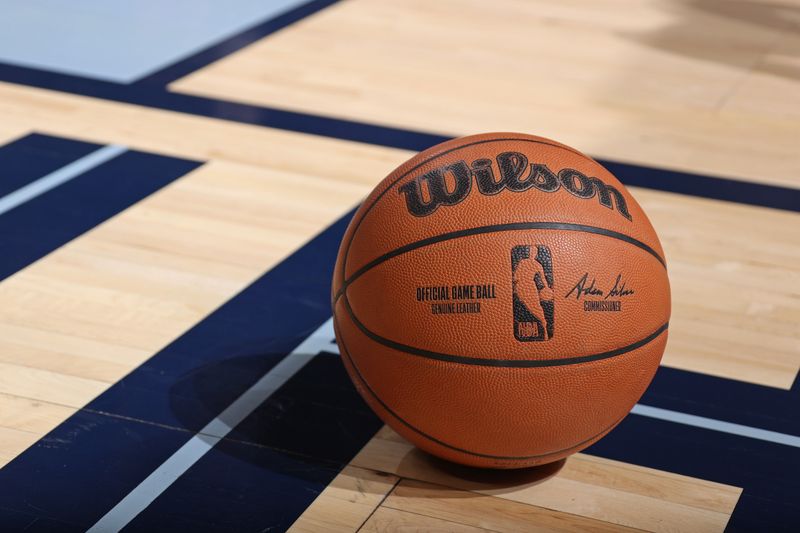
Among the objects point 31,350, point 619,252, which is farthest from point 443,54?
point 619,252

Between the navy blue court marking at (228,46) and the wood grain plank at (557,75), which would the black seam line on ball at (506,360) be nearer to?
the wood grain plank at (557,75)

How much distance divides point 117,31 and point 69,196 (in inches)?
92.6

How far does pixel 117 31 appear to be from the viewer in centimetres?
638

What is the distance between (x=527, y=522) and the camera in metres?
2.61

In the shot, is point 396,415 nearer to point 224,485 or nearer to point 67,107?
point 224,485

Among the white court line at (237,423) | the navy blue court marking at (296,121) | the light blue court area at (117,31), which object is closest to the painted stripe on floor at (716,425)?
the white court line at (237,423)

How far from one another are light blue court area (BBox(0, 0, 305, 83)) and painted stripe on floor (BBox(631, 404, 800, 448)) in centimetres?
328

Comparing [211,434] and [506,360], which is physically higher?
[506,360]

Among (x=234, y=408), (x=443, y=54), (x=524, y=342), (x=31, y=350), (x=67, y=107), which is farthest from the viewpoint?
(x=443, y=54)

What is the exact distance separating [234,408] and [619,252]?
104 centimetres

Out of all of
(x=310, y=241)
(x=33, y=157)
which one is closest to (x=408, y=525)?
(x=310, y=241)

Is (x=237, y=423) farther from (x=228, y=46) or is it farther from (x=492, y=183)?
(x=228, y=46)

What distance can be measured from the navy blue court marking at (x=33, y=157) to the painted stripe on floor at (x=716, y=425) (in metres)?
2.39

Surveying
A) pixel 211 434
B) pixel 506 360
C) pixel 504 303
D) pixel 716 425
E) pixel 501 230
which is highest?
pixel 501 230
